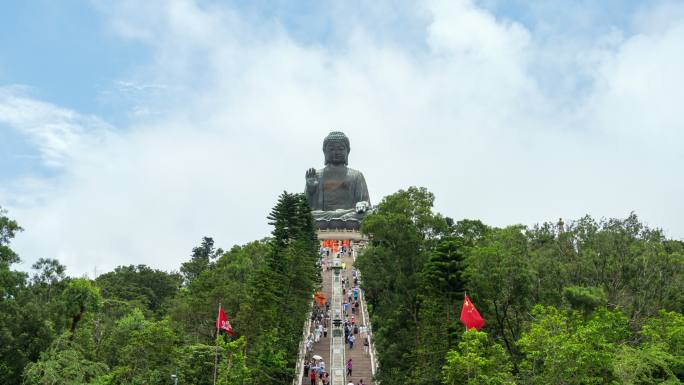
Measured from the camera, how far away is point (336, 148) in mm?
62594

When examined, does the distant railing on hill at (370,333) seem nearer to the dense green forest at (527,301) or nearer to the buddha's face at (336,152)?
the dense green forest at (527,301)

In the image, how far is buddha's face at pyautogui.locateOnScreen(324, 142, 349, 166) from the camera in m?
62.6

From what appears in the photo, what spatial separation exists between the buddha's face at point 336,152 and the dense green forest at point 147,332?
29.7 m

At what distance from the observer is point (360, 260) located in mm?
29250

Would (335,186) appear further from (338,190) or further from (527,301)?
(527,301)

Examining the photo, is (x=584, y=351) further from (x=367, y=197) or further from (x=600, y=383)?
(x=367, y=197)

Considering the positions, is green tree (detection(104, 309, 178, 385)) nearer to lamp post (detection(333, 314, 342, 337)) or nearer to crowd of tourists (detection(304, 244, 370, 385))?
crowd of tourists (detection(304, 244, 370, 385))

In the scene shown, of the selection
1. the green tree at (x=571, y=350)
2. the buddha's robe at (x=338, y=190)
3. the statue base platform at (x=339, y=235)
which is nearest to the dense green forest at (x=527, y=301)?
the green tree at (x=571, y=350)

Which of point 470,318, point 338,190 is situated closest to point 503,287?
point 470,318

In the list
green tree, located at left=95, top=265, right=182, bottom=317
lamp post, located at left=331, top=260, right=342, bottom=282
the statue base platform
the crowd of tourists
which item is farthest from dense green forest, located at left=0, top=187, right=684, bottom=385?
the statue base platform

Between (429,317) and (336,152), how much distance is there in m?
41.1

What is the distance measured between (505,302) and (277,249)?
12479 millimetres

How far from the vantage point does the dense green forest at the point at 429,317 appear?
17625 mm

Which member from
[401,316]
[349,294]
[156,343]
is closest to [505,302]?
[401,316]
